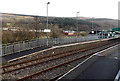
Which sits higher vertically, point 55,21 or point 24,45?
point 55,21

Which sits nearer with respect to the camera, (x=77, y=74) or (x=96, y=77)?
(x=96, y=77)

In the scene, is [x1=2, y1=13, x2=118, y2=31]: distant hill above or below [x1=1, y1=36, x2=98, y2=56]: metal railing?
above

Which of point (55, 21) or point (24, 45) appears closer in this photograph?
point (24, 45)

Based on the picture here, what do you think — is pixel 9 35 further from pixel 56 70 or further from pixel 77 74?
pixel 77 74

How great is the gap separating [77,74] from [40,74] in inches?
90.0

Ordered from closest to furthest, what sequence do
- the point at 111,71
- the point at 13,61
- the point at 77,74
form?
the point at 77,74, the point at 111,71, the point at 13,61

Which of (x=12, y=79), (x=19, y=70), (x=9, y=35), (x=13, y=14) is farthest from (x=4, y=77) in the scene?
(x=13, y=14)

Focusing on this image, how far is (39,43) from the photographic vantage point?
23.1m

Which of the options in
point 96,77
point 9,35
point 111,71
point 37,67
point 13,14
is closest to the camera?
point 96,77

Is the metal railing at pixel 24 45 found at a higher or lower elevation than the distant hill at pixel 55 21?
lower

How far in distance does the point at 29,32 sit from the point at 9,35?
15.7ft

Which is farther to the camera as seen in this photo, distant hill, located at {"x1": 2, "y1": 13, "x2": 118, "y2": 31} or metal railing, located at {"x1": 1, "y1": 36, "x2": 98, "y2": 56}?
distant hill, located at {"x1": 2, "y1": 13, "x2": 118, "y2": 31}

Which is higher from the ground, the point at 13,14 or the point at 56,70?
the point at 13,14

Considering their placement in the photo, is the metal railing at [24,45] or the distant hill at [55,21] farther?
the distant hill at [55,21]
